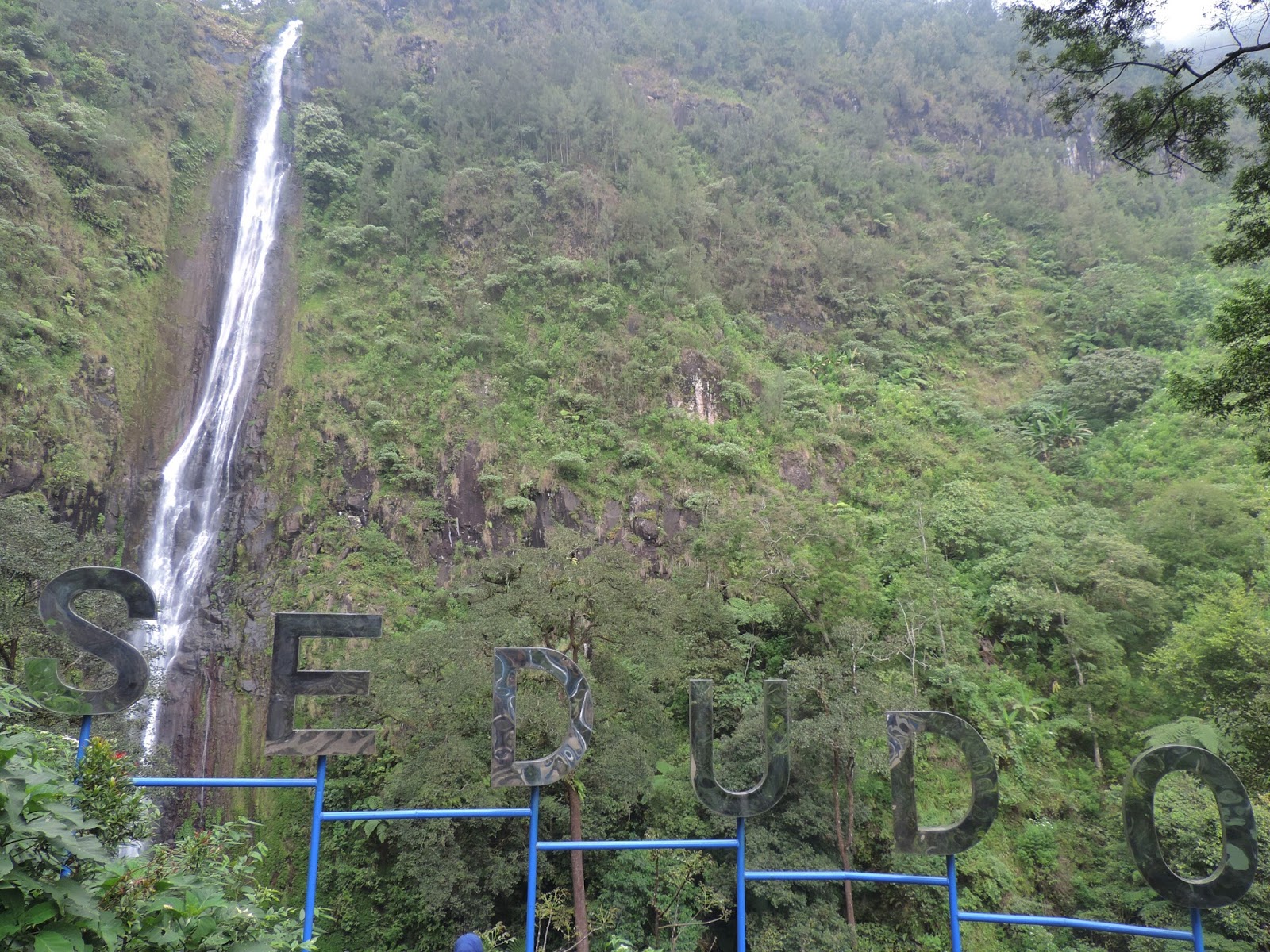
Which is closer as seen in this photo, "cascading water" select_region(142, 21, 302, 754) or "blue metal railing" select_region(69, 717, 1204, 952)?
"blue metal railing" select_region(69, 717, 1204, 952)

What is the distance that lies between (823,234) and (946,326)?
7555 mm

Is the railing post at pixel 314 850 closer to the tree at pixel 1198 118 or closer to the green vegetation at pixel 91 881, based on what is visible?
the green vegetation at pixel 91 881

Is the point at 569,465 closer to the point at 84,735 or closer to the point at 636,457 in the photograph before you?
the point at 636,457

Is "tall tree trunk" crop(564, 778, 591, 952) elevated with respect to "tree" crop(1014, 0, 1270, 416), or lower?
lower

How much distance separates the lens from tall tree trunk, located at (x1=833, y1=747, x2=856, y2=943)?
11003 millimetres

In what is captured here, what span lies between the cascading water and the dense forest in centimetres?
68

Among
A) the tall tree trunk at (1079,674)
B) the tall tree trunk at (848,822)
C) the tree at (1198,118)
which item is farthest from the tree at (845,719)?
the tree at (1198,118)

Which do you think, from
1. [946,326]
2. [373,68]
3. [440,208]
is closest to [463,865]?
[440,208]

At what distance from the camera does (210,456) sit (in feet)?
64.8

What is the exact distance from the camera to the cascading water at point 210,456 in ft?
54.2

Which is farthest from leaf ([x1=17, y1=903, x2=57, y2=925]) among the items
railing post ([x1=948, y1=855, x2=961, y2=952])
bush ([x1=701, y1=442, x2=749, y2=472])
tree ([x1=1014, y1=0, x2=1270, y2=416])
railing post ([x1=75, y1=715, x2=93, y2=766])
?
bush ([x1=701, y1=442, x2=749, y2=472])

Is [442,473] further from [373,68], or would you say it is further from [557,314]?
[373,68]

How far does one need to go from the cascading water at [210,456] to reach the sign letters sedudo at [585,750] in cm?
1120

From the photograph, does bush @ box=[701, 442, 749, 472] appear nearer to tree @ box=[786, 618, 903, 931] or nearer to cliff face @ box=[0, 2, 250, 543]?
tree @ box=[786, 618, 903, 931]
